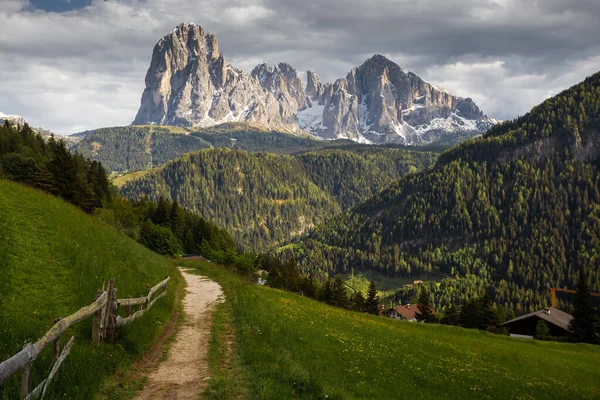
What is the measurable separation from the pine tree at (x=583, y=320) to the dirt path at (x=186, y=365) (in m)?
91.1

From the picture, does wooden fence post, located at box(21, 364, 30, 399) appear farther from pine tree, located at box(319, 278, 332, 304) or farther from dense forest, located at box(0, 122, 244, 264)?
pine tree, located at box(319, 278, 332, 304)

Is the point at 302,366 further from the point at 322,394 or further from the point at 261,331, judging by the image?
the point at 261,331

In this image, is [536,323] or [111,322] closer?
[111,322]

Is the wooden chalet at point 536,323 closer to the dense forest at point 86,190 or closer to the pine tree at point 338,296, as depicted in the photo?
the pine tree at point 338,296

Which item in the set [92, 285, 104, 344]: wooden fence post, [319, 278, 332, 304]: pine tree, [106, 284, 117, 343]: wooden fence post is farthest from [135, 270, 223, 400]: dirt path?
[319, 278, 332, 304]: pine tree

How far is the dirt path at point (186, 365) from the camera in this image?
12.2 m

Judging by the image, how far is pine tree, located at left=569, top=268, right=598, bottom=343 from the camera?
8344 cm

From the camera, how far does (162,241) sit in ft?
262

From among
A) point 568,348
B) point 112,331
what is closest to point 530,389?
Answer: point 112,331

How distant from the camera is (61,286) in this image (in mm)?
17156

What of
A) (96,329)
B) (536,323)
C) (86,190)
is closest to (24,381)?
(96,329)

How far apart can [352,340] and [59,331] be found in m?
18.7

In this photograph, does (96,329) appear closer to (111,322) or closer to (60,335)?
(111,322)

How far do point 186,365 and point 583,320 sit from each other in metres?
98.1
